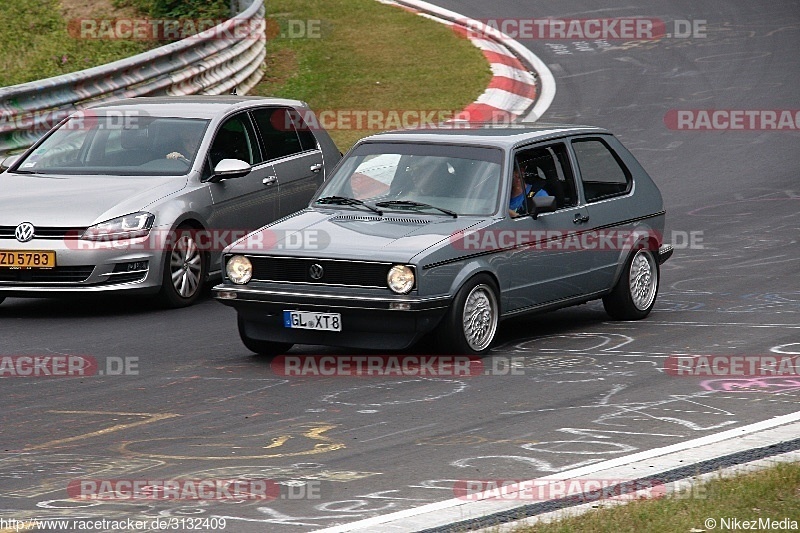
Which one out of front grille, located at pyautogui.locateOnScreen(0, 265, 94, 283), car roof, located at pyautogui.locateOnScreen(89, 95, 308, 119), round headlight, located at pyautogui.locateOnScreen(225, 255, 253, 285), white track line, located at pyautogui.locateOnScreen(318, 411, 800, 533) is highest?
car roof, located at pyautogui.locateOnScreen(89, 95, 308, 119)

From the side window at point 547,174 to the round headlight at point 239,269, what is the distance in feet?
6.68

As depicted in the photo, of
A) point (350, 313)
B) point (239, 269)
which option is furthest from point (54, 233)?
point (350, 313)

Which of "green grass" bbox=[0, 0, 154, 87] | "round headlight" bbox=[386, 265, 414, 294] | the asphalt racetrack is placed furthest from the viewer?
"green grass" bbox=[0, 0, 154, 87]

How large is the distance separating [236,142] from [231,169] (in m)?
0.78

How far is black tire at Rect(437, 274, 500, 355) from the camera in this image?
9.66 meters

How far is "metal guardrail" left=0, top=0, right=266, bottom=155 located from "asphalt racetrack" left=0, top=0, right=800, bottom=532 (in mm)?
4755

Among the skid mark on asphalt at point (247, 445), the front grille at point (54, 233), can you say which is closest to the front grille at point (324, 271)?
the skid mark on asphalt at point (247, 445)

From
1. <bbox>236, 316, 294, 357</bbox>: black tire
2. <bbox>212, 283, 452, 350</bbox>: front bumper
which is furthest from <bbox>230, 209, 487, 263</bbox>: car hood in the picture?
<bbox>236, 316, 294, 357</bbox>: black tire

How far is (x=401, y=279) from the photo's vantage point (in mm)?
9430

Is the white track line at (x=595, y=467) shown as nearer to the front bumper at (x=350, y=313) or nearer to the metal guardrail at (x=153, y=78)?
the front bumper at (x=350, y=313)

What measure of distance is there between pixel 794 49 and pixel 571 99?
5.53 meters

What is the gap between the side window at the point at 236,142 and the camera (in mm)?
13000

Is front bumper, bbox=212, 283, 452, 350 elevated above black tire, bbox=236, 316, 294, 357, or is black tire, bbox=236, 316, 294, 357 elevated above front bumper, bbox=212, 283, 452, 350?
front bumper, bbox=212, 283, 452, 350

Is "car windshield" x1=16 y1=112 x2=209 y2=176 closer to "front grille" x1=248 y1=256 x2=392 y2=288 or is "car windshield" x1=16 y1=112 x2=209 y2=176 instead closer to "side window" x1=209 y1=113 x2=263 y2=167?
"side window" x1=209 y1=113 x2=263 y2=167
